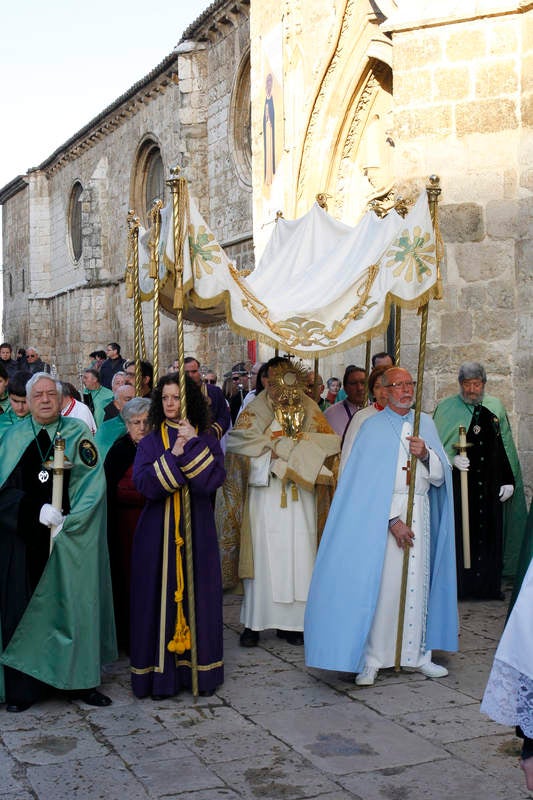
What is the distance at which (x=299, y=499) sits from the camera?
6.70 metres

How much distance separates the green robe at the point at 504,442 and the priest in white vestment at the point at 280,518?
59.6 inches

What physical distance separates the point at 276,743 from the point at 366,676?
3.36 ft

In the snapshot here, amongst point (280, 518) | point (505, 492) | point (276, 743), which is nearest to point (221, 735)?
point (276, 743)

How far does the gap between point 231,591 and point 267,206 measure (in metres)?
7.73

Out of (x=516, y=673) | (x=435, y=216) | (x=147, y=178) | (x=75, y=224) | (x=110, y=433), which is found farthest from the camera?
(x=75, y=224)

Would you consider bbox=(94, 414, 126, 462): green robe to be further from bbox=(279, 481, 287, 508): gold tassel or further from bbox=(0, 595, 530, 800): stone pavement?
bbox=(0, 595, 530, 800): stone pavement

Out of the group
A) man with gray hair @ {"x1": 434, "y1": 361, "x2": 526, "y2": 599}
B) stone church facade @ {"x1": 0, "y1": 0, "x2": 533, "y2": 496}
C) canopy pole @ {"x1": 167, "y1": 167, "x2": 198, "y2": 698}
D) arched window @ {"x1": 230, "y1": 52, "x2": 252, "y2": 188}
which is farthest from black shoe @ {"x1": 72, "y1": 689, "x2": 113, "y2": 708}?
arched window @ {"x1": 230, "y1": 52, "x2": 252, "y2": 188}

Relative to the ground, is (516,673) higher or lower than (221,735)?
higher

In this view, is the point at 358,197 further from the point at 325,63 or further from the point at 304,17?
the point at 304,17

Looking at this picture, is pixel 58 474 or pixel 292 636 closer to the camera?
pixel 58 474

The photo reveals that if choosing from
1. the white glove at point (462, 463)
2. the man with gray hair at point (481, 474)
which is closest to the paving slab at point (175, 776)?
the white glove at point (462, 463)

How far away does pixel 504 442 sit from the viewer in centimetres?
805

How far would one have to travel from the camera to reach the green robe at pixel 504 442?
7.99m

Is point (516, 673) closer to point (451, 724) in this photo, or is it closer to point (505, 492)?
point (451, 724)
